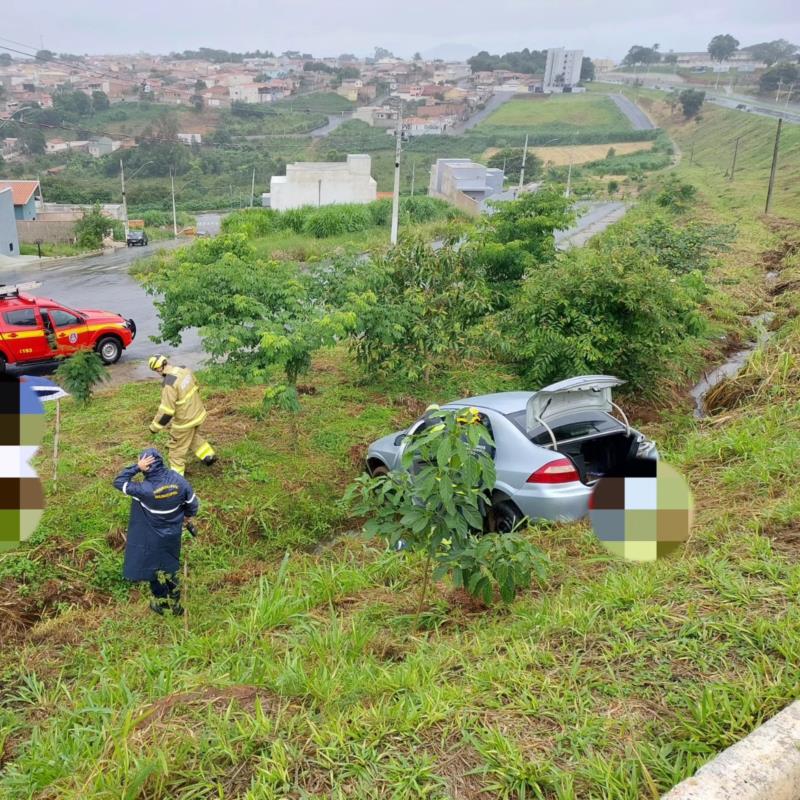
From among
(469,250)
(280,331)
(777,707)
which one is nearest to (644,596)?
(777,707)

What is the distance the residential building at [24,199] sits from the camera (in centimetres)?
4884

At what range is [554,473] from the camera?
557 centimetres

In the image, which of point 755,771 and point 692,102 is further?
point 692,102

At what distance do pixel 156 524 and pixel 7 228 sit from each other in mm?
38636

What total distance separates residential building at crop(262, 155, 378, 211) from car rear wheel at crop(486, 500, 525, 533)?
43881 millimetres

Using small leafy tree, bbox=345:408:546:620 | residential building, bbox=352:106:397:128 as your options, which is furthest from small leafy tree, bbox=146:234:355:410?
residential building, bbox=352:106:397:128

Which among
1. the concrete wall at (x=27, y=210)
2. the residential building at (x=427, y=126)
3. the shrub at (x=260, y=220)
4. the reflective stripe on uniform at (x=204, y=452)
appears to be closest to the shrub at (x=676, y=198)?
the shrub at (x=260, y=220)

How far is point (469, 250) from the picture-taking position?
10812 mm

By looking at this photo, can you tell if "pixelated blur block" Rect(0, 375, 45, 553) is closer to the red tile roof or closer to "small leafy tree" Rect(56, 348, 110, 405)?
"small leafy tree" Rect(56, 348, 110, 405)

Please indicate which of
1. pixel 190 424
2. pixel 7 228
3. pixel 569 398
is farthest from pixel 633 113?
pixel 190 424

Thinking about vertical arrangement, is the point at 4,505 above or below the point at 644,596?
below

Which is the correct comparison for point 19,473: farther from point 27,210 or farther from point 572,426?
point 27,210

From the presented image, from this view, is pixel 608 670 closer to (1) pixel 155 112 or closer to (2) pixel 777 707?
(2) pixel 777 707

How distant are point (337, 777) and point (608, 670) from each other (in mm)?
1331
